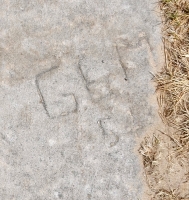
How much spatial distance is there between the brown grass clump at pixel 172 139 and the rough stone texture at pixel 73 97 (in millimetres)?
59

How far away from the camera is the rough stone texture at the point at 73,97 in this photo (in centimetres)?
239

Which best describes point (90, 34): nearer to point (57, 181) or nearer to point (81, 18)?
point (81, 18)

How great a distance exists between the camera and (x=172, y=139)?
95.6 inches

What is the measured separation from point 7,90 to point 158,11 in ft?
2.94

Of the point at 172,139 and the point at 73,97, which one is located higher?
the point at 73,97

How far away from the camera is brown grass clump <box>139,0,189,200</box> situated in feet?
7.91

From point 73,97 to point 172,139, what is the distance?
21.9 inches

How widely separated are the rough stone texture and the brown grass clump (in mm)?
59

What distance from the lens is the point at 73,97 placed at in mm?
2422

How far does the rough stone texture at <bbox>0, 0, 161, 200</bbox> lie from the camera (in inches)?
94.2

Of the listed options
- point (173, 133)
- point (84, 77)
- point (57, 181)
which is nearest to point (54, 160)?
point (57, 181)

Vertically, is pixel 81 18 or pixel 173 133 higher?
pixel 81 18

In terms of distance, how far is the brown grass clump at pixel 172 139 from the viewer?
7.91 feet

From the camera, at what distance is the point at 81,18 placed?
2469mm
